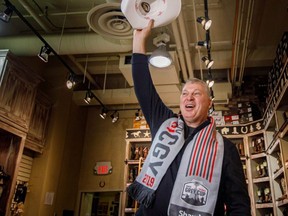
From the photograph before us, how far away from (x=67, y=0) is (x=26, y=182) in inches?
138

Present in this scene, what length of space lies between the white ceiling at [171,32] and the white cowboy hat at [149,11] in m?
2.29

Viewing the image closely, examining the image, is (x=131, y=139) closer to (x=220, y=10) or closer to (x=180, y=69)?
(x=180, y=69)

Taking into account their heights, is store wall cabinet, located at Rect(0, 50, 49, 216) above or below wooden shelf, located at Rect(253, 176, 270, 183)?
above

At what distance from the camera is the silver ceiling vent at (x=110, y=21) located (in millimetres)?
3650

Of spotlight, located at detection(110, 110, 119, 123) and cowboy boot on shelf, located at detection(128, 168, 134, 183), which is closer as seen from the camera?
cowboy boot on shelf, located at detection(128, 168, 134, 183)

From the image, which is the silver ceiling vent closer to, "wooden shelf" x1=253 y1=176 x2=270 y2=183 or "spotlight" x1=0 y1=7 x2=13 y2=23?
"spotlight" x1=0 y1=7 x2=13 y2=23

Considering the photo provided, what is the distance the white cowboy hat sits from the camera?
1393 millimetres

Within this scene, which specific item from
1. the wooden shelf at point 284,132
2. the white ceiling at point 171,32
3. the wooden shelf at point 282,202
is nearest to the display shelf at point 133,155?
the white ceiling at point 171,32

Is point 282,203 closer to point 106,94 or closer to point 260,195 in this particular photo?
point 260,195

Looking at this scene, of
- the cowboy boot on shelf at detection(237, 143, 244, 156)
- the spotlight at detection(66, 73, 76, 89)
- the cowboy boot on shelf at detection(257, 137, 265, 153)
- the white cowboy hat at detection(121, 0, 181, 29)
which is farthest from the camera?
the cowboy boot on shelf at detection(237, 143, 244, 156)

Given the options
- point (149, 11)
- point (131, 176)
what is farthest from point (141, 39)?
point (131, 176)

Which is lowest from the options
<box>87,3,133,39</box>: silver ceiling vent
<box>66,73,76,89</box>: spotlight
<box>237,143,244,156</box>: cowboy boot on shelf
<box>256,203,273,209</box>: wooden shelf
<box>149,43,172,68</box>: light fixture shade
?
<box>256,203,273,209</box>: wooden shelf

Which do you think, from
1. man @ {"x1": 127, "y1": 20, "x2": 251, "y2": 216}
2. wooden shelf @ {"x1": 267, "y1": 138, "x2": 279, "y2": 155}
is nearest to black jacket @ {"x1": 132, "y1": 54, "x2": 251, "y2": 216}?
man @ {"x1": 127, "y1": 20, "x2": 251, "y2": 216}

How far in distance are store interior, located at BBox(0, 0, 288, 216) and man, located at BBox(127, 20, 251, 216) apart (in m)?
2.48
